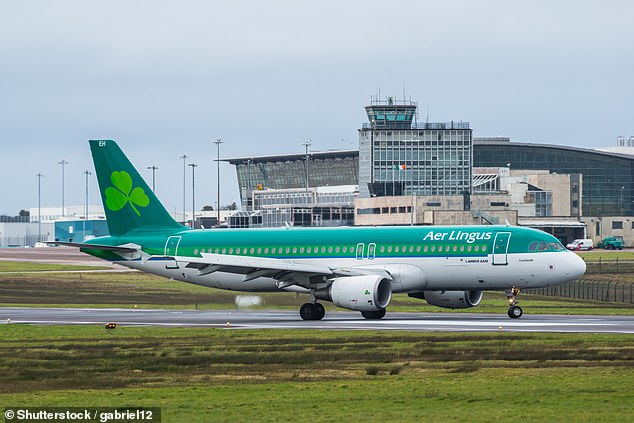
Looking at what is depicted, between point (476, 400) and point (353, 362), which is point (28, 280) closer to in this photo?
point (353, 362)

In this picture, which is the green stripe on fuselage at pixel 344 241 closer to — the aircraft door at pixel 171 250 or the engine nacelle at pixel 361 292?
the aircraft door at pixel 171 250

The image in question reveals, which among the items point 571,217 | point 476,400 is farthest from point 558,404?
→ point 571,217

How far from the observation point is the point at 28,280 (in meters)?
95.6

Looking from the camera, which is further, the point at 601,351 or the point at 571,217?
the point at 571,217

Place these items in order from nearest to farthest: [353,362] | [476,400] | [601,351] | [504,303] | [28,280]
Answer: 1. [476,400]
2. [353,362]
3. [601,351]
4. [504,303]
5. [28,280]

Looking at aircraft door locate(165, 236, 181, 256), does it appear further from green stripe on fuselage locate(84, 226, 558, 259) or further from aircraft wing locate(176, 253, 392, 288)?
aircraft wing locate(176, 253, 392, 288)

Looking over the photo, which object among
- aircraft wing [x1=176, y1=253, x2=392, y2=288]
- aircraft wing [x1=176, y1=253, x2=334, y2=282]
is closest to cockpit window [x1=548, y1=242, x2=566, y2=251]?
aircraft wing [x1=176, y1=253, x2=392, y2=288]

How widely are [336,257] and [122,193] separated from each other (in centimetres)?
1240

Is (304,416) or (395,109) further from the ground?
(395,109)

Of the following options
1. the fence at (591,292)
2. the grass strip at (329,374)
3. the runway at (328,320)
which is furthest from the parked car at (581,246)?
the grass strip at (329,374)

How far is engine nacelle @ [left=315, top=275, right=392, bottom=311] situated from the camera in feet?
171

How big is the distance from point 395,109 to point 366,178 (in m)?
11.3

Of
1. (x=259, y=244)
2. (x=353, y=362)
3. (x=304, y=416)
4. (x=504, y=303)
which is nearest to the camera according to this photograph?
(x=304, y=416)

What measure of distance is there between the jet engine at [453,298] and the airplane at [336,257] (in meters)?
0.05
